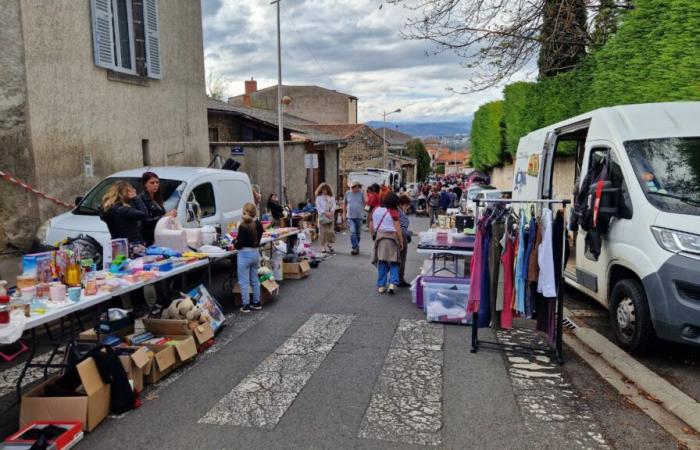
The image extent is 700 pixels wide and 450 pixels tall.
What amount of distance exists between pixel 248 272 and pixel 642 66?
7.97 meters

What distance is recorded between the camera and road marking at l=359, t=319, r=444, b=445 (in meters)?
4.08

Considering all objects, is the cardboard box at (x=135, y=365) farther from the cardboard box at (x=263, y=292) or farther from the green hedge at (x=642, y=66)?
the green hedge at (x=642, y=66)

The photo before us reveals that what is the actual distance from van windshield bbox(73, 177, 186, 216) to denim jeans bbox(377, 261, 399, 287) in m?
3.68

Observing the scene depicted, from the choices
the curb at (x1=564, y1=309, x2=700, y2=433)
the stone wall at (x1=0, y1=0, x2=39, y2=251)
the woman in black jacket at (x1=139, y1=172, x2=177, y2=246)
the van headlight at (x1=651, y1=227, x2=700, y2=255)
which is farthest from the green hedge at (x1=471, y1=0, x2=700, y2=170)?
the stone wall at (x1=0, y1=0, x2=39, y2=251)

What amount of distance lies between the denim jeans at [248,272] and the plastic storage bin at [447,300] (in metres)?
2.53

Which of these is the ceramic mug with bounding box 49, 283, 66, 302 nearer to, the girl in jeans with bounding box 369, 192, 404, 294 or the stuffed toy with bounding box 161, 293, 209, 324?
the stuffed toy with bounding box 161, 293, 209, 324

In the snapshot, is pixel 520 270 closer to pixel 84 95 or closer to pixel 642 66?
pixel 642 66

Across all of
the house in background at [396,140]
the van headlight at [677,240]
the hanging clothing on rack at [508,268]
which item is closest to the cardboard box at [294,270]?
the hanging clothing on rack at [508,268]

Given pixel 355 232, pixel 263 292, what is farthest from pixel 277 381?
pixel 355 232

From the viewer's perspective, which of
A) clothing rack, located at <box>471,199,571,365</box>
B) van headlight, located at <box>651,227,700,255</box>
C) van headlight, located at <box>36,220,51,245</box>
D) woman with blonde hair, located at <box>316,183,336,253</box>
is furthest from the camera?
woman with blonde hair, located at <box>316,183,336,253</box>

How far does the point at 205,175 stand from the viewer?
957 cm

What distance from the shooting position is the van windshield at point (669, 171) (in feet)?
17.9

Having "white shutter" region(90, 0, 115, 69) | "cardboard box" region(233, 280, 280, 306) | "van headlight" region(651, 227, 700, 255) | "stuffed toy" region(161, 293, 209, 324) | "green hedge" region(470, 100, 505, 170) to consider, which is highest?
"white shutter" region(90, 0, 115, 69)

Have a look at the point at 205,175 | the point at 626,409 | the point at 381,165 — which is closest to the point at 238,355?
the point at 626,409
